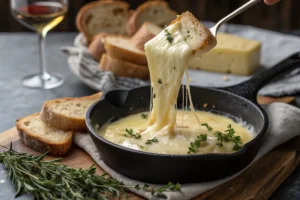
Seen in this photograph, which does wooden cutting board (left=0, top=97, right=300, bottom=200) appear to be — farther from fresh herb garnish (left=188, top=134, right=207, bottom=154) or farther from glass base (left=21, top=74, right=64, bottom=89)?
glass base (left=21, top=74, right=64, bottom=89)

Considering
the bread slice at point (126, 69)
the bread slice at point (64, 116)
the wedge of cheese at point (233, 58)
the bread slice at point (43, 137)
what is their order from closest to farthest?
1. the bread slice at point (43, 137)
2. the bread slice at point (64, 116)
3. the bread slice at point (126, 69)
4. the wedge of cheese at point (233, 58)

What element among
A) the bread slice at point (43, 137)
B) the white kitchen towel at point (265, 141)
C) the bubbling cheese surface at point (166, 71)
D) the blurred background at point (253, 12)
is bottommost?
the blurred background at point (253, 12)

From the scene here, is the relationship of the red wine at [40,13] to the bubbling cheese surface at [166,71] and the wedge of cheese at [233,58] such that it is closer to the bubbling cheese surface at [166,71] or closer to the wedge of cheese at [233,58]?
the wedge of cheese at [233,58]

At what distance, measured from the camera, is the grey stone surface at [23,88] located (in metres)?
2.29

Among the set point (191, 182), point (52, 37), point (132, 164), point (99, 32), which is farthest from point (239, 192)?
point (52, 37)

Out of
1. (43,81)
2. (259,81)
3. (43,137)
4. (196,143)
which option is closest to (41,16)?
(43,81)

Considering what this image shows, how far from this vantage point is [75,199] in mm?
1966

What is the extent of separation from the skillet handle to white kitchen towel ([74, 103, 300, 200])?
118 mm

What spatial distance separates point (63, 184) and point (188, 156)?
1.53 feet

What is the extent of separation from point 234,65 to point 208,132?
4.64 feet

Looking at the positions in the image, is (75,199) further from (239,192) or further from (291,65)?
(291,65)

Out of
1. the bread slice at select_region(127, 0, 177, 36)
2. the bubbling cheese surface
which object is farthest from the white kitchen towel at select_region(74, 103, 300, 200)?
the bread slice at select_region(127, 0, 177, 36)

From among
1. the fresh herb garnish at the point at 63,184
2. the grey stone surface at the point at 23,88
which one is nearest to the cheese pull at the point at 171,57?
the fresh herb garnish at the point at 63,184

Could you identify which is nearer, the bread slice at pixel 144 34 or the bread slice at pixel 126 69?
the bread slice at pixel 126 69
